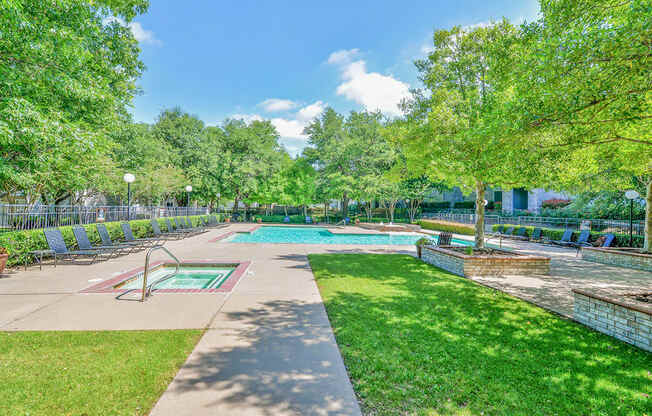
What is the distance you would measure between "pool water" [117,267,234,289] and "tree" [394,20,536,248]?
24.4ft

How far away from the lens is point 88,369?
9.62ft

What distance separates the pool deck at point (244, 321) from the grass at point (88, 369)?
0.71ft

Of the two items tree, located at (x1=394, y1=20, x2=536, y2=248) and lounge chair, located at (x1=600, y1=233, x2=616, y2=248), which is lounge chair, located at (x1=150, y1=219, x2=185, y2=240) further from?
lounge chair, located at (x1=600, y1=233, x2=616, y2=248)

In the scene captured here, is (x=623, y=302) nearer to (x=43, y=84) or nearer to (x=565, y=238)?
(x=43, y=84)

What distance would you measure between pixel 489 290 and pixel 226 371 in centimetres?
589

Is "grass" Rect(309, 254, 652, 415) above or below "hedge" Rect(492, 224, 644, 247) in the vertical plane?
below

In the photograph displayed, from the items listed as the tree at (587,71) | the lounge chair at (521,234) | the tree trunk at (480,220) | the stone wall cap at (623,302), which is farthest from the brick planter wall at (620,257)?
the stone wall cap at (623,302)

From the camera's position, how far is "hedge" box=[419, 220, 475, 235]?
22.6 meters

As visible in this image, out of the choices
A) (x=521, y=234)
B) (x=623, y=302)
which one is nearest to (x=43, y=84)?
(x=623, y=302)

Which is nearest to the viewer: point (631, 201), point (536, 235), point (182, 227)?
point (631, 201)

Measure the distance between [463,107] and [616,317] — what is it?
7.39 meters

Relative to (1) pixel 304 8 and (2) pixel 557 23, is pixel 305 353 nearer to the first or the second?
(2) pixel 557 23

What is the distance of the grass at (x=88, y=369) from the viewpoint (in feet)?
7.89

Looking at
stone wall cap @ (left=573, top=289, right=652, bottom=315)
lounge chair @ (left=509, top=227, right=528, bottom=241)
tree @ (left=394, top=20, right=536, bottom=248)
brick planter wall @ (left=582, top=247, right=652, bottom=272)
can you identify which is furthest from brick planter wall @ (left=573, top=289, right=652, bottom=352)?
lounge chair @ (left=509, top=227, right=528, bottom=241)
